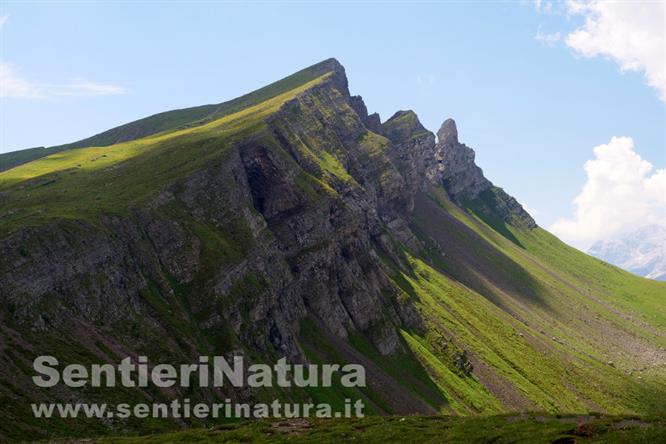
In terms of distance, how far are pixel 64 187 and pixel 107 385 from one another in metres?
85.4

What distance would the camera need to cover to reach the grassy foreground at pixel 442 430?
37438 mm

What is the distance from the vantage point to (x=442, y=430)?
4572cm

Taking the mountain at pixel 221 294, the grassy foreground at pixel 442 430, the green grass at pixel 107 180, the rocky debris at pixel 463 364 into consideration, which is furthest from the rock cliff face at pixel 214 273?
the grassy foreground at pixel 442 430

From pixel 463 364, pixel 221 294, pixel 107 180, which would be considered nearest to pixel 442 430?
pixel 221 294

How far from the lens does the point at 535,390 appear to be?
17238 cm

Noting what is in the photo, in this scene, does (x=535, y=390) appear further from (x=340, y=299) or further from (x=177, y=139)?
(x=177, y=139)

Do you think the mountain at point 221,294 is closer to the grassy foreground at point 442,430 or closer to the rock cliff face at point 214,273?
the rock cliff face at point 214,273

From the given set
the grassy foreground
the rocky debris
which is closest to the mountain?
the rocky debris

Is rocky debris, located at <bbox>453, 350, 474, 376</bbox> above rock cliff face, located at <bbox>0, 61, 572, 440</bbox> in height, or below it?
below

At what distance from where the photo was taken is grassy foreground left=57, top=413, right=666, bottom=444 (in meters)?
37.4

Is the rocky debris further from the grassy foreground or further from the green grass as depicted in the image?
the grassy foreground

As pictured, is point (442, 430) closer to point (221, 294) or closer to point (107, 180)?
point (221, 294)

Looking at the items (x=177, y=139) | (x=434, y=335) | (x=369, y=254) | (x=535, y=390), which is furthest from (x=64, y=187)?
(x=535, y=390)

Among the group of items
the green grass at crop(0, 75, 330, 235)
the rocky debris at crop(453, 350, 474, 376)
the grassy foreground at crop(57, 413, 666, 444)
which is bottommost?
the rocky debris at crop(453, 350, 474, 376)
